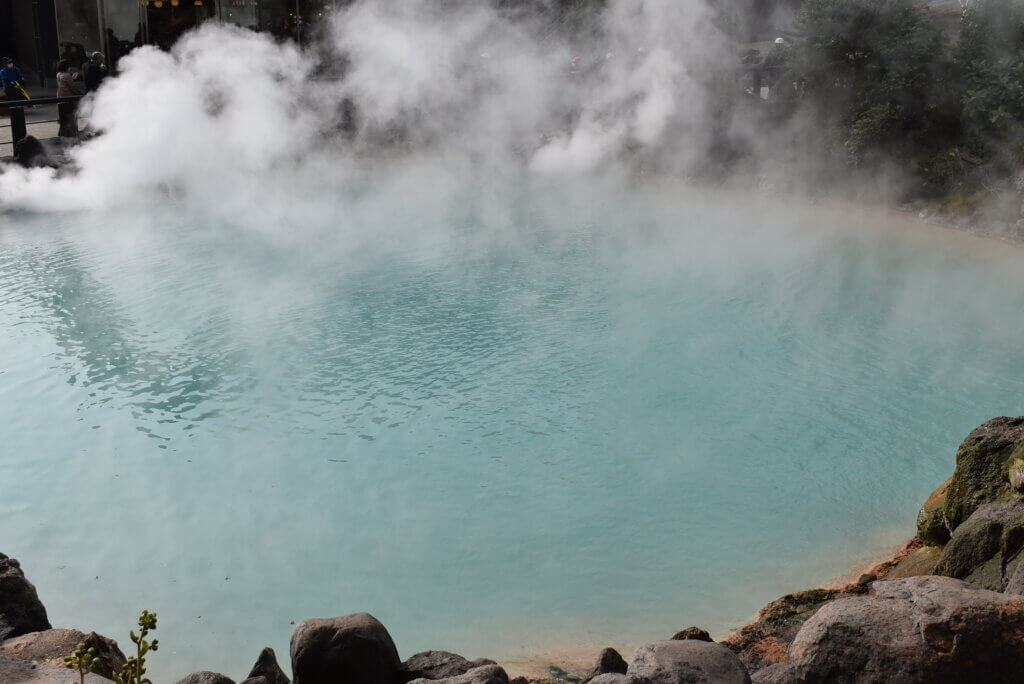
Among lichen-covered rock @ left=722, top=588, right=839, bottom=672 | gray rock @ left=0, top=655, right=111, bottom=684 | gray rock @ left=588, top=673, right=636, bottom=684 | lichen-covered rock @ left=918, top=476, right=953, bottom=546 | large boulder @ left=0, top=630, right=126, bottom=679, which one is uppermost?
gray rock @ left=0, top=655, right=111, bottom=684

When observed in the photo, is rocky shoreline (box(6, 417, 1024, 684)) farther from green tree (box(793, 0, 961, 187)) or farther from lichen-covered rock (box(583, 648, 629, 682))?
green tree (box(793, 0, 961, 187))

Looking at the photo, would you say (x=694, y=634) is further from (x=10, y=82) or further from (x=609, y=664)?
(x=10, y=82)

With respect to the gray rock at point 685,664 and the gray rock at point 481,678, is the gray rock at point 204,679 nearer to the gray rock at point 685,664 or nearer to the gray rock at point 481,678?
the gray rock at point 481,678

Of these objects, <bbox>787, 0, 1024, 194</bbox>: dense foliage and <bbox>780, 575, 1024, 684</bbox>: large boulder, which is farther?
<bbox>787, 0, 1024, 194</bbox>: dense foliage

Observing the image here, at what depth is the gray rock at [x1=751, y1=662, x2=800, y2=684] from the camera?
3.46 metres

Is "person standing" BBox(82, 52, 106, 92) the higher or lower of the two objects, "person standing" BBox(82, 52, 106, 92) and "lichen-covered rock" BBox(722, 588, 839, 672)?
the higher

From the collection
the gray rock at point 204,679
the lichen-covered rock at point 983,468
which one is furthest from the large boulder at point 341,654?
the lichen-covered rock at point 983,468

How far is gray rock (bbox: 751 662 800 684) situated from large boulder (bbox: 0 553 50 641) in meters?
2.97

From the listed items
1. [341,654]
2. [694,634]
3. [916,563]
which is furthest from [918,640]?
[341,654]

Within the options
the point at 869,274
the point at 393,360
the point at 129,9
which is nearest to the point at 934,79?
the point at 869,274

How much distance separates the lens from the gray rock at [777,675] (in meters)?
3.46

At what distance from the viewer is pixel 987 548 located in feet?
14.2

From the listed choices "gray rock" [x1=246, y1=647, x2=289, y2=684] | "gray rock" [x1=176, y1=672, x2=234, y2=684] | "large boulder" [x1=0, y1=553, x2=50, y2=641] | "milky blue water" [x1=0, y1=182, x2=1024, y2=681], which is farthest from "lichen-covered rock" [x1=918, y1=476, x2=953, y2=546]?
"large boulder" [x1=0, y1=553, x2=50, y2=641]

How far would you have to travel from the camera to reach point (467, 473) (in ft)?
22.0
